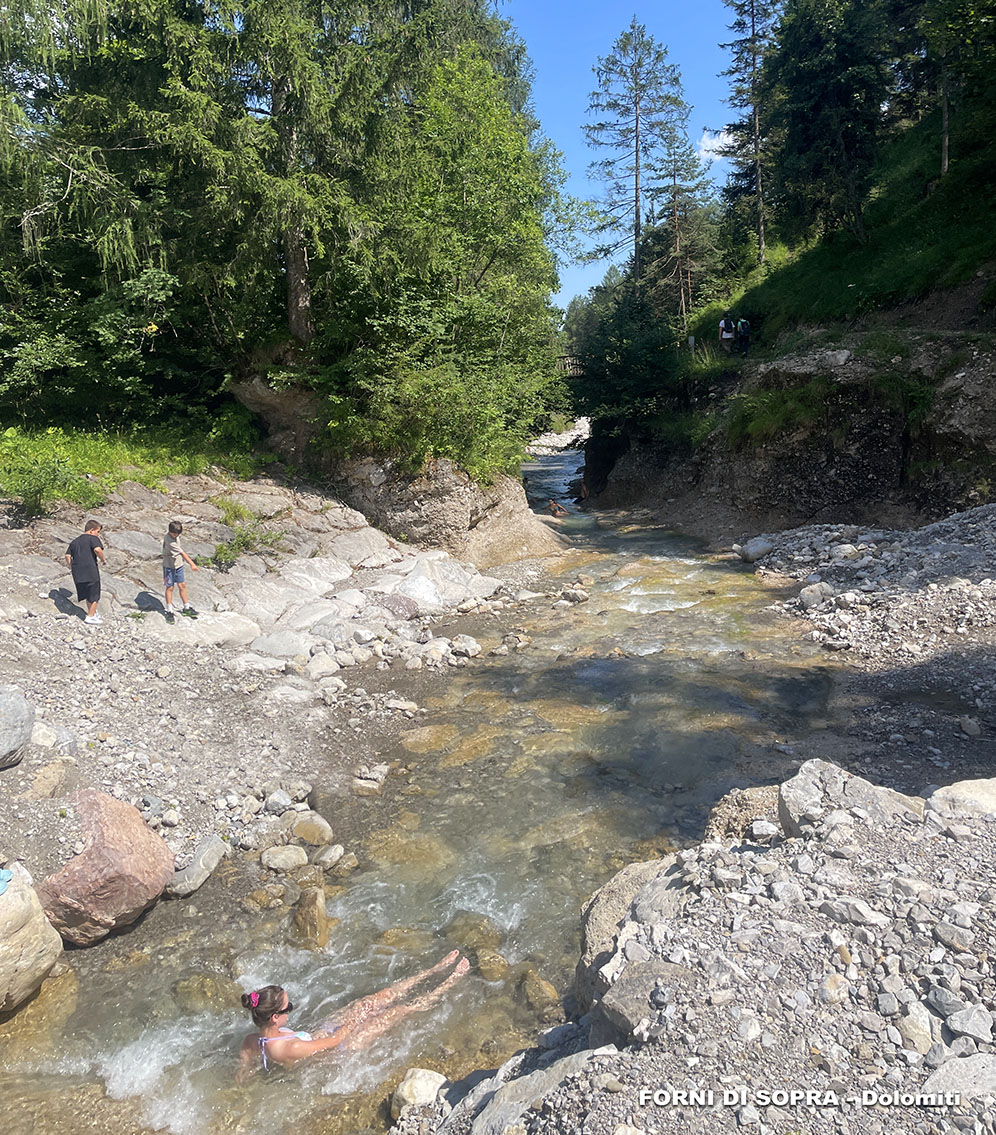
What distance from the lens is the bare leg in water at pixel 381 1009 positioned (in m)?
5.38

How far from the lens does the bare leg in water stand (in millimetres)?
5383

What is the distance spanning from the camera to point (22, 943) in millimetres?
5504

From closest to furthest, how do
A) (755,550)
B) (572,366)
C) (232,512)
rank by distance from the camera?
(232,512)
(755,550)
(572,366)

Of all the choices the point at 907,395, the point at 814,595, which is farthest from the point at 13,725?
the point at 907,395

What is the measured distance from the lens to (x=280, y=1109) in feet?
15.9

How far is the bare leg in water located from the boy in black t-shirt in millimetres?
7610

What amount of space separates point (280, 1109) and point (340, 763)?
169 inches

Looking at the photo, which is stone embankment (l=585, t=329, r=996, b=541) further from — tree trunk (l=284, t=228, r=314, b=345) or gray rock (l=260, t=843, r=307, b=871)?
gray rock (l=260, t=843, r=307, b=871)

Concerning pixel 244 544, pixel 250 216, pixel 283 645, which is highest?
pixel 250 216

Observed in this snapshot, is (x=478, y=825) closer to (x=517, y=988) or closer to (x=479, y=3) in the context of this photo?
(x=517, y=988)

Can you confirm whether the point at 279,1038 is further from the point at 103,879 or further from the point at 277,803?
the point at 277,803

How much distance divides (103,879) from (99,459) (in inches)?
459

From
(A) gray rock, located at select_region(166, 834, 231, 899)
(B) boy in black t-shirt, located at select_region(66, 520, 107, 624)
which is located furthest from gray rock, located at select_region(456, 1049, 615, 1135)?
(B) boy in black t-shirt, located at select_region(66, 520, 107, 624)

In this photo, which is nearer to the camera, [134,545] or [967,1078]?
[967,1078]
